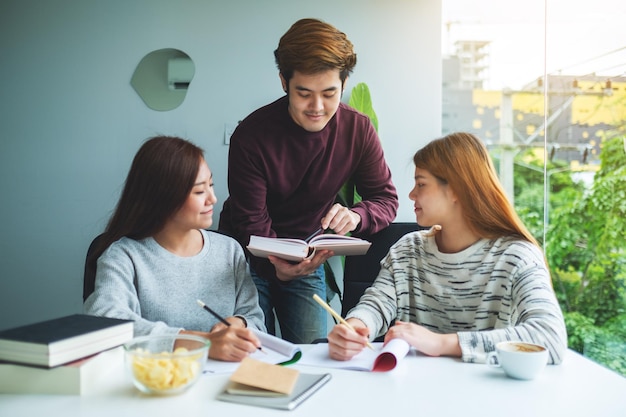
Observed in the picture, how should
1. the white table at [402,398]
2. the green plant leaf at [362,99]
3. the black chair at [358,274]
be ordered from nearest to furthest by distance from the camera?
1. the white table at [402,398]
2. the black chair at [358,274]
3. the green plant leaf at [362,99]

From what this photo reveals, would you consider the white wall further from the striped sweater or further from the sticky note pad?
the sticky note pad

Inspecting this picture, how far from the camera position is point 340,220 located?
1.91 metres

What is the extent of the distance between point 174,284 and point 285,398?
2.41 feet

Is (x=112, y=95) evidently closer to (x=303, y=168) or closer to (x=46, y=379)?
(x=303, y=168)

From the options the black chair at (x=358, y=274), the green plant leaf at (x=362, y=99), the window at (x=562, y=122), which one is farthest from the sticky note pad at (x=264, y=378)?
the window at (x=562, y=122)

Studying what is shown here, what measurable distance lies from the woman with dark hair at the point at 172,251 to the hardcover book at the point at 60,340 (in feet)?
1.27

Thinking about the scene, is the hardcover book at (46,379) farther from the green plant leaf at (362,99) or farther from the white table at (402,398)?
the green plant leaf at (362,99)

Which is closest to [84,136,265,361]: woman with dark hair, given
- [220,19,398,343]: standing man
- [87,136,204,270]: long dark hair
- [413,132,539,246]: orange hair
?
[87,136,204,270]: long dark hair

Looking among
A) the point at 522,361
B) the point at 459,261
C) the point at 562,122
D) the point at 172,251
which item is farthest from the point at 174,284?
the point at 562,122

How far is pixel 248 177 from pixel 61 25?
163 centimetres

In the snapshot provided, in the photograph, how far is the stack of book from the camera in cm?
104

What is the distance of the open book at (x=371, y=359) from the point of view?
1250 mm

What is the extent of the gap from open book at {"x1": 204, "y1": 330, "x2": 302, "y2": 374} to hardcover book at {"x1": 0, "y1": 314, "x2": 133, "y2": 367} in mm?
196

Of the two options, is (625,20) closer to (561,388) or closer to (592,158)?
(592,158)
